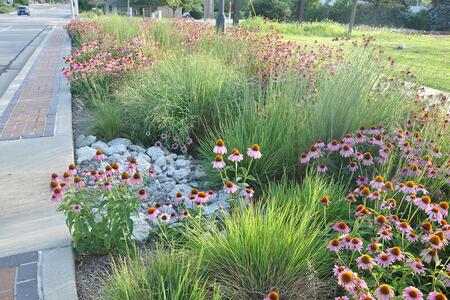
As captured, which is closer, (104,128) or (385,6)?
(104,128)

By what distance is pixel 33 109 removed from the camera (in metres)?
5.95

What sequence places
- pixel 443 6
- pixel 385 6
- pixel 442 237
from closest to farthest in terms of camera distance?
pixel 442 237 < pixel 443 6 < pixel 385 6

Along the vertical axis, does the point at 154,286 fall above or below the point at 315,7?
below

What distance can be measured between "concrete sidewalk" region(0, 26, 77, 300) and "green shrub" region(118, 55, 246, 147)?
842 millimetres

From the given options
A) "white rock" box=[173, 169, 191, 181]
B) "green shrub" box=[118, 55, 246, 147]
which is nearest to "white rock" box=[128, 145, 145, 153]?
"green shrub" box=[118, 55, 246, 147]

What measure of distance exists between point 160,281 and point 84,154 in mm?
2605

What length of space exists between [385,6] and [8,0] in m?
71.4

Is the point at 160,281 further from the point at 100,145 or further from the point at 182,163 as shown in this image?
the point at 100,145

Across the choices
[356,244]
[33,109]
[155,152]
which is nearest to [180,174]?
[155,152]

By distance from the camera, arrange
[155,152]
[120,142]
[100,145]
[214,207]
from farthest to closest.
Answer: [120,142] < [100,145] < [155,152] < [214,207]

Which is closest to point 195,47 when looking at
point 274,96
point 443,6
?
point 274,96

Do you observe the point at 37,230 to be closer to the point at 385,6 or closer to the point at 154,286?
the point at 154,286

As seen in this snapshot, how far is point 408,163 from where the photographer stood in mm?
2820

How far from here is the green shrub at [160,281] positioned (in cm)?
189
